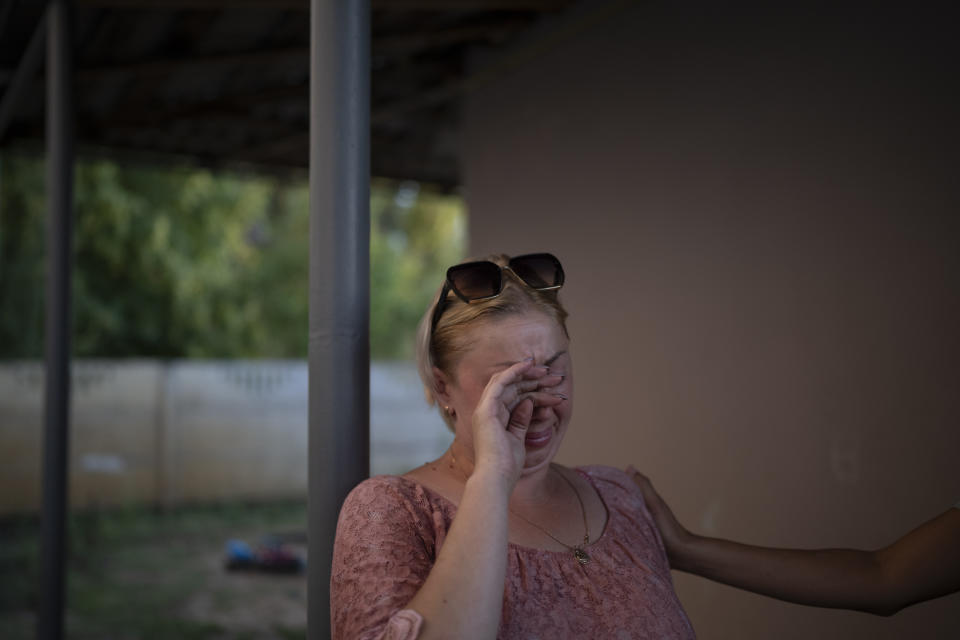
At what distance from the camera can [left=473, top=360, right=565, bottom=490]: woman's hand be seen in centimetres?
136

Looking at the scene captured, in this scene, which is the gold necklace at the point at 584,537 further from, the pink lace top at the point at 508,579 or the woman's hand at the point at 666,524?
the woman's hand at the point at 666,524

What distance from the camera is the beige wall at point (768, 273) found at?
2.37 meters

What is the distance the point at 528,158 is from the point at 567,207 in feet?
1.65

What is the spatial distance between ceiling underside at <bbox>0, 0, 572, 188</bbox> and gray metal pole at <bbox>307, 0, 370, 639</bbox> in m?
2.12

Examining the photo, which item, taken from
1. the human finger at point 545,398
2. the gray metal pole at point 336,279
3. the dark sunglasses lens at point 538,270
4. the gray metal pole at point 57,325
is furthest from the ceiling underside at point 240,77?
the human finger at point 545,398

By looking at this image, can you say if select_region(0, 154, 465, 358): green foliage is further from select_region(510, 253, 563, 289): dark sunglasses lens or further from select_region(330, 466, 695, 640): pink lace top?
select_region(330, 466, 695, 640): pink lace top

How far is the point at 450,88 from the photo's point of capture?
496cm

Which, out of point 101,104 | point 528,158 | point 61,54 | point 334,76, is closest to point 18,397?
point 101,104

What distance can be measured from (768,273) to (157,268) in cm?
1112

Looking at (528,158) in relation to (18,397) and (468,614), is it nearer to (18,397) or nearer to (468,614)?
(468,614)

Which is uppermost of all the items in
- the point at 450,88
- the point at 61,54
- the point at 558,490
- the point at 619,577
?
the point at 450,88

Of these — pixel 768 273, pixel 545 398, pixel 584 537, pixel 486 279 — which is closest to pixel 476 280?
pixel 486 279

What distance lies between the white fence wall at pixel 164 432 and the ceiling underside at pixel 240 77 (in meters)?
4.12

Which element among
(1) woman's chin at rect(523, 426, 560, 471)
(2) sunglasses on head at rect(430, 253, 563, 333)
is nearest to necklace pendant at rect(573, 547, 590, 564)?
(1) woman's chin at rect(523, 426, 560, 471)
